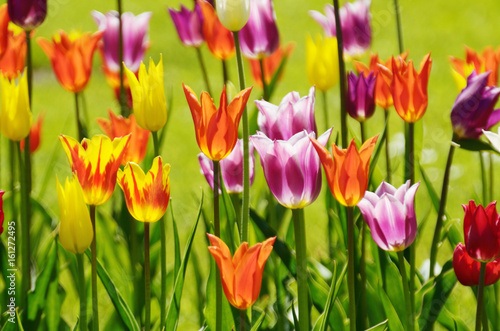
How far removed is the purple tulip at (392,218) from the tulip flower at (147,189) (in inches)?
14.0

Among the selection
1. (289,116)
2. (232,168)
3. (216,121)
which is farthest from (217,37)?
(216,121)

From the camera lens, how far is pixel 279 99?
202 inches

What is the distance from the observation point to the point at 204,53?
6.58 metres

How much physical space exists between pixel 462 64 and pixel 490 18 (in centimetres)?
499

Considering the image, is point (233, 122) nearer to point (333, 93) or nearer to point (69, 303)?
point (69, 303)

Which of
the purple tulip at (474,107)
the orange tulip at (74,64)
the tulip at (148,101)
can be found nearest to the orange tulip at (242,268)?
the tulip at (148,101)

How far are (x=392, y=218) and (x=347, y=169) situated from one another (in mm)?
184

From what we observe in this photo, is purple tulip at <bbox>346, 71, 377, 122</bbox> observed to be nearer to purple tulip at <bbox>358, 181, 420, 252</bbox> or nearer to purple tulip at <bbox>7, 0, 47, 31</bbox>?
purple tulip at <bbox>358, 181, 420, 252</bbox>

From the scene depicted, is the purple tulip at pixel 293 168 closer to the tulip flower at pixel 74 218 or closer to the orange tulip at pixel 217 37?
the tulip flower at pixel 74 218

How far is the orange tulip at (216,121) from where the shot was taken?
1222 mm

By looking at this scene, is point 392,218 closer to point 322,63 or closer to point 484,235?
point 484,235

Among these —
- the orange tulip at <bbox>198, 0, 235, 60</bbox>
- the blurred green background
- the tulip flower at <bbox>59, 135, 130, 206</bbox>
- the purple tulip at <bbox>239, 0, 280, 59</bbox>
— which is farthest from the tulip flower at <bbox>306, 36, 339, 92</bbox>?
the tulip flower at <bbox>59, 135, 130, 206</bbox>

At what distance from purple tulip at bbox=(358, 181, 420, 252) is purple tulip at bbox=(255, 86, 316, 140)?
19cm

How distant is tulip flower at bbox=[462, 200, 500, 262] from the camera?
4.11ft
